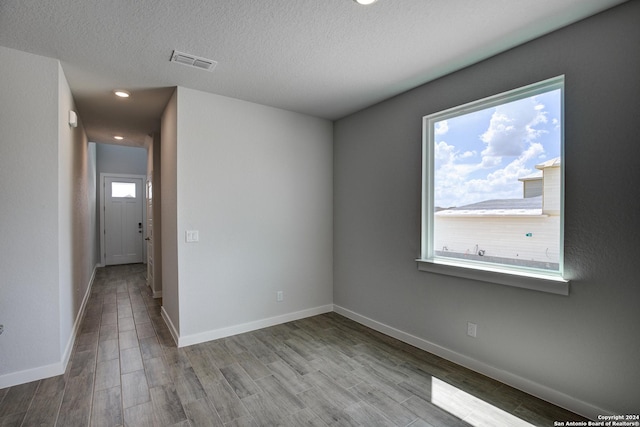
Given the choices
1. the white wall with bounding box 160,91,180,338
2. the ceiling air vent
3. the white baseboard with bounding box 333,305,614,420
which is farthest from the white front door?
the white baseboard with bounding box 333,305,614,420

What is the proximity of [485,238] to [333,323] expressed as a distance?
204 centimetres

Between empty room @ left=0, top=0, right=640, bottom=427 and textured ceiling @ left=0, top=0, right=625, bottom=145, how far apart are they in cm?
2

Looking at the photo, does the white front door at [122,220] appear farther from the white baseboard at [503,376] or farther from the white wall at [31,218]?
the white baseboard at [503,376]

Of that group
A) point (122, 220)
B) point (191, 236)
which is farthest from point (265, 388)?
point (122, 220)

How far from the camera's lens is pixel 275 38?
218cm

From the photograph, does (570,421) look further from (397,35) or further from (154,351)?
(154,351)

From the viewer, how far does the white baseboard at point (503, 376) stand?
197cm

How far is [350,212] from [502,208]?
1.79m

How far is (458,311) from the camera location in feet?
8.77

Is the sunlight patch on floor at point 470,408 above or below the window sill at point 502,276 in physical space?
below

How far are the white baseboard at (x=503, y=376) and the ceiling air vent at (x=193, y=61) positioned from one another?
10.3ft

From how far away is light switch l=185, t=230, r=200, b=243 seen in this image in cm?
308

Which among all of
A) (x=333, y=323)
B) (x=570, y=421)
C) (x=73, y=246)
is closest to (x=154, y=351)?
(x=73, y=246)

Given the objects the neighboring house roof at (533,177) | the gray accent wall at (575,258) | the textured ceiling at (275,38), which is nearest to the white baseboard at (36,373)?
the textured ceiling at (275,38)
